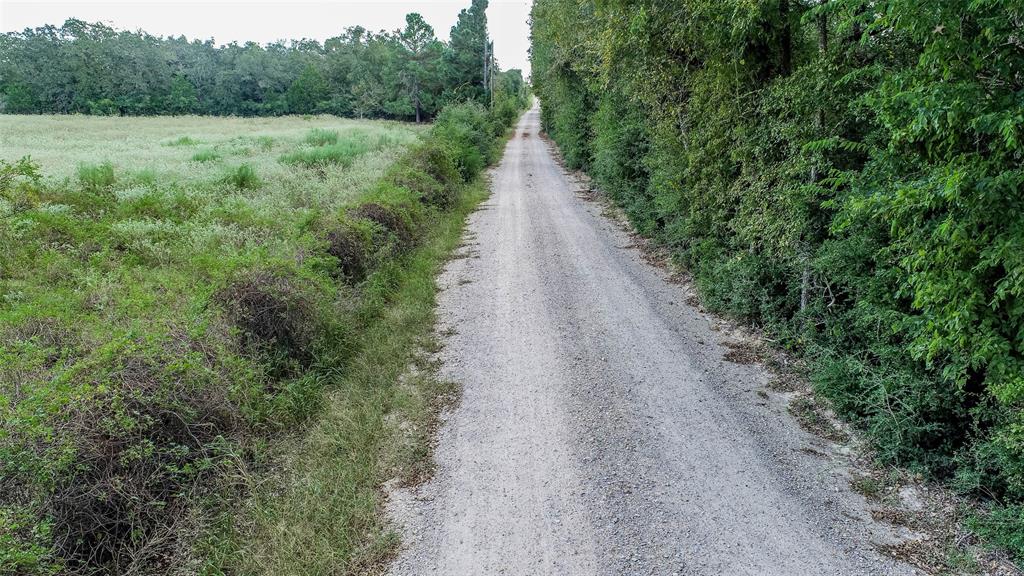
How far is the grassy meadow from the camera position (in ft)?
13.0

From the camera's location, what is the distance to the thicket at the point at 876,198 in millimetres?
3629

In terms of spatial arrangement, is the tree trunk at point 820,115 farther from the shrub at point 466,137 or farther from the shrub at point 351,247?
the shrub at point 466,137

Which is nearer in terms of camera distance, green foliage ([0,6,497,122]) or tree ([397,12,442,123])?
green foliage ([0,6,497,122])

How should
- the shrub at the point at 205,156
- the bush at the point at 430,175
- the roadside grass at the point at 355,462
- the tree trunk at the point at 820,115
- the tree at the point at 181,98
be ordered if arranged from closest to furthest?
the roadside grass at the point at 355,462 < the tree trunk at the point at 820,115 < the bush at the point at 430,175 < the shrub at the point at 205,156 < the tree at the point at 181,98

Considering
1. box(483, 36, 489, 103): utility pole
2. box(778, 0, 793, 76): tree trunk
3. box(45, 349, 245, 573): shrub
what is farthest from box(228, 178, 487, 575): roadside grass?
box(483, 36, 489, 103): utility pole

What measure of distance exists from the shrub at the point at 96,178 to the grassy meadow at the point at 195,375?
104 millimetres

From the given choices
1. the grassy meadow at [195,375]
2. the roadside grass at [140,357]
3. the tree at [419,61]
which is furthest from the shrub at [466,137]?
the tree at [419,61]

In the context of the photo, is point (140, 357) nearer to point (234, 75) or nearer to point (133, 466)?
point (133, 466)

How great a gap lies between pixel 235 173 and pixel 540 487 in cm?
1466

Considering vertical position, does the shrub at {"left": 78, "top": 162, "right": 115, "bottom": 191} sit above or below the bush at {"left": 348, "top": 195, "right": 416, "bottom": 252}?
above

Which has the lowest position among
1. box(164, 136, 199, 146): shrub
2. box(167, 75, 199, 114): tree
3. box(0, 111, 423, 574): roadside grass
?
box(0, 111, 423, 574): roadside grass

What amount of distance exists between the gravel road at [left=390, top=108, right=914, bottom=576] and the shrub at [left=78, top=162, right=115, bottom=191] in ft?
32.9

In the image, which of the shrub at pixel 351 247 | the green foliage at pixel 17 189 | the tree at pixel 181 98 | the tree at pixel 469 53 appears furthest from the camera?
the tree at pixel 181 98

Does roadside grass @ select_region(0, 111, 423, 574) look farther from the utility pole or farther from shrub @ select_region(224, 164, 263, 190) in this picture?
the utility pole
